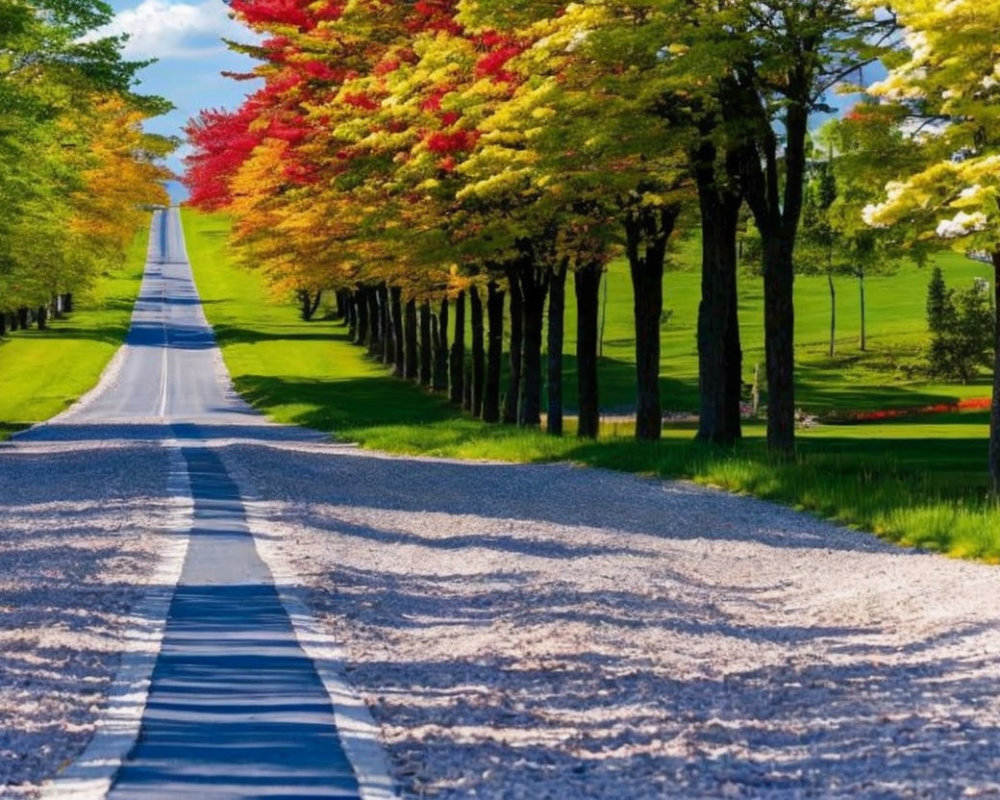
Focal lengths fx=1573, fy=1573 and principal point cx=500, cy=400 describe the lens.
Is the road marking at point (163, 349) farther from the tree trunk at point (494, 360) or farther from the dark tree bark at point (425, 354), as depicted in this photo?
the tree trunk at point (494, 360)

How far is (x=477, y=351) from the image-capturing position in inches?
2010

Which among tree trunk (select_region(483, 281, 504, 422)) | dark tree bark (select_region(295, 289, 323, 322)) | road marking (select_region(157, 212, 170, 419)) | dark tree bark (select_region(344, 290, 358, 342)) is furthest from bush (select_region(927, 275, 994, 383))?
dark tree bark (select_region(295, 289, 323, 322))

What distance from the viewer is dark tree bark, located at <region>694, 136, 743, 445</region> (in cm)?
2842

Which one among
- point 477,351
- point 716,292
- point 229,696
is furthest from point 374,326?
point 229,696

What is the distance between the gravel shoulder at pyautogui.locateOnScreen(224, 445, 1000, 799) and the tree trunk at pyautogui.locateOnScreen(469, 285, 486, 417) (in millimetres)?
27817

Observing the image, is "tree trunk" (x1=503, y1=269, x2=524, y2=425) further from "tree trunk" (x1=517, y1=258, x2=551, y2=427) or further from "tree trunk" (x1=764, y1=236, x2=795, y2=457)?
"tree trunk" (x1=764, y1=236, x2=795, y2=457)

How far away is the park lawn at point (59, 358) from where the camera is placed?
6228 cm

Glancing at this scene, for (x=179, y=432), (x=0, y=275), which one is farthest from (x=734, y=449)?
(x=0, y=275)

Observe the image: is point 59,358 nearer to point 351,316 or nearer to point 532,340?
point 351,316

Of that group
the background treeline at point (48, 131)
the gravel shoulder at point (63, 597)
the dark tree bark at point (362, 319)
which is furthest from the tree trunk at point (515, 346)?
the dark tree bark at point (362, 319)

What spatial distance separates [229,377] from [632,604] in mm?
65408

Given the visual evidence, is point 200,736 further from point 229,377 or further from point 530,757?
point 229,377

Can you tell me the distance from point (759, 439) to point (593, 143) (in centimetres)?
1348

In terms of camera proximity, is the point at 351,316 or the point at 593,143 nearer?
the point at 593,143
